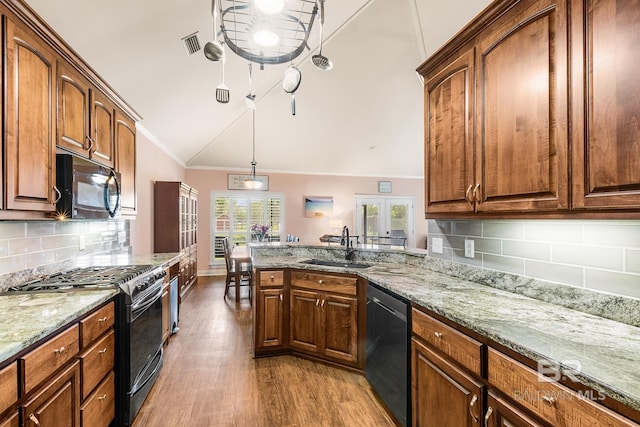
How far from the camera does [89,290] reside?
1693 millimetres

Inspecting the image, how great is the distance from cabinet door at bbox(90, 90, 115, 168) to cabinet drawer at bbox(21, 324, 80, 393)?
4.28ft

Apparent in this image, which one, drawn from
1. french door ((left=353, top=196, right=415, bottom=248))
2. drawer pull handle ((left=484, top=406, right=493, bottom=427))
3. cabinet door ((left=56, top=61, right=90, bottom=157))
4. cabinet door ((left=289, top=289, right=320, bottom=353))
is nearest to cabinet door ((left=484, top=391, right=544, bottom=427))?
drawer pull handle ((left=484, top=406, right=493, bottom=427))

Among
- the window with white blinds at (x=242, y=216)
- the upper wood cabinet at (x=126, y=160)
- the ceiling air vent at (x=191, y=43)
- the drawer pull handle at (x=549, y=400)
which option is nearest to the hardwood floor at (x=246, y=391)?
the drawer pull handle at (x=549, y=400)

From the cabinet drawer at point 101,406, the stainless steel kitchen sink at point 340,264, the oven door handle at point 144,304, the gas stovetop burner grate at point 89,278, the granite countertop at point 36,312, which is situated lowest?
the cabinet drawer at point 101,406

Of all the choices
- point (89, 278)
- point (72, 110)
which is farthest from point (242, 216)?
point (72, 110)

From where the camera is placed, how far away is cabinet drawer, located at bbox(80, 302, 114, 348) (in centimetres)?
148

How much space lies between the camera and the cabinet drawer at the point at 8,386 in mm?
970

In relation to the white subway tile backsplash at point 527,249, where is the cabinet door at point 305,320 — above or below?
below

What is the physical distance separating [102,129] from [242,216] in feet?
16.1

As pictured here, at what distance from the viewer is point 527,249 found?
1659mm

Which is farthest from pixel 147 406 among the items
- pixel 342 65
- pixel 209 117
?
pixel 342 65

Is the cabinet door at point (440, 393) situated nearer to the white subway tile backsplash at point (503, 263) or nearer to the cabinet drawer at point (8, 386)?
the white subway tile backsplash at point (503, 263)

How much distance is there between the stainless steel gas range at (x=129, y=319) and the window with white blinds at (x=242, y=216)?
4.61 m

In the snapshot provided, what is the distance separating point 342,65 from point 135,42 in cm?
287
